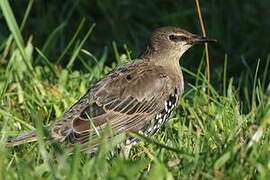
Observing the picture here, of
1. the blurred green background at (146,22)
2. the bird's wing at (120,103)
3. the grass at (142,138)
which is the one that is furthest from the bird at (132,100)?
the blurred green background at (146,22)

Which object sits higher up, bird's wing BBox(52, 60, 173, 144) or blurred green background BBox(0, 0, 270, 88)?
bird's wing BBox(52, 60, 173, 144)

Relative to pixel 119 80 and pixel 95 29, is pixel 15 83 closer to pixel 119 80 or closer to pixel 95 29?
pixel 119 80

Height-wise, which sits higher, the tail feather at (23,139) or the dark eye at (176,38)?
the dark eye at (176,38)

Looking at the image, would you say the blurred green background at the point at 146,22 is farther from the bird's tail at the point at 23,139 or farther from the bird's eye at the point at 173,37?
the bird's tail at the point at 23,139

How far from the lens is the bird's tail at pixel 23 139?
261 inches

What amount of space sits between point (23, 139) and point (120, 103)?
0.97m

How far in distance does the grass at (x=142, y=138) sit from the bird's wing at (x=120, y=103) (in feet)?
0.72

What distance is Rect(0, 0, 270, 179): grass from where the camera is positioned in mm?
5328

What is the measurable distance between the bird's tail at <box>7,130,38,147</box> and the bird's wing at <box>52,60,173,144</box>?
0.25 metres

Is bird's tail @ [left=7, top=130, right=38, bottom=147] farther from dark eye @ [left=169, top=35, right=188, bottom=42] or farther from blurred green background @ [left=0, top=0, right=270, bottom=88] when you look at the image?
blurred green background @ [left=0, top=0, right=270, bottom=88]

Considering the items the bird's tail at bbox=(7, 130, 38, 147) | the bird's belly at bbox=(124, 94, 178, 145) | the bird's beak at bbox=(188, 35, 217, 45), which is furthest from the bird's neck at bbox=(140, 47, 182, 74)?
the bird's tail at bbox=(7, 130, 38, 147)

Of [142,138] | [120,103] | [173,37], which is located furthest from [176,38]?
[142,138]

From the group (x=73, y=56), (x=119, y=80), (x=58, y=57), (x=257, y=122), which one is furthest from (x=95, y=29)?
(x=257, y=122)

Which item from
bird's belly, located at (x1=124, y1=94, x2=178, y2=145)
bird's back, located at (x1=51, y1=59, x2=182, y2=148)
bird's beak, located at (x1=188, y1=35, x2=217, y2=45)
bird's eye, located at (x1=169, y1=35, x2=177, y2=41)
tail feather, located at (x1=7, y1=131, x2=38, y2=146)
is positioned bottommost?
bird's belly, located at (x1=124, y1=94, x2=178, y2=145)
